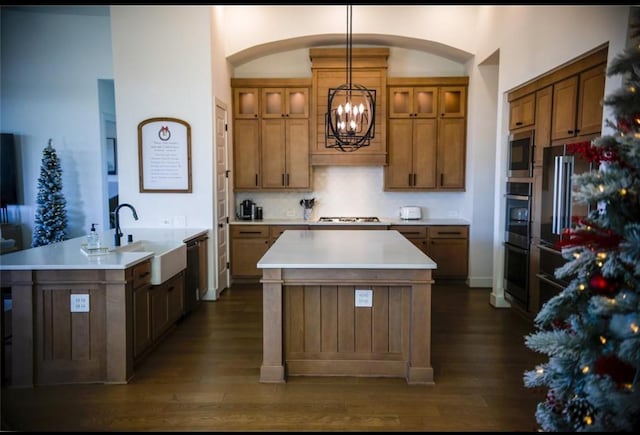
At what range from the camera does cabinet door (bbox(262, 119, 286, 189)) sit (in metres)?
5.98

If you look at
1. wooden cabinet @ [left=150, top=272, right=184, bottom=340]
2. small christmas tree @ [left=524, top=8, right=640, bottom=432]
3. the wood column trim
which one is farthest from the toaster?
small christmas tree @ [left=524, top=8, right=640, bottom=432]

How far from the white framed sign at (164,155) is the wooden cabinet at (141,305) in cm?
189

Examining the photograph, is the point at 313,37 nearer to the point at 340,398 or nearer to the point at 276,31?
the point at 276,31

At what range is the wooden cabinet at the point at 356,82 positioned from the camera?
5836 mm

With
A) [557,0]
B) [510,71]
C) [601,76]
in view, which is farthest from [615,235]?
[510,71]

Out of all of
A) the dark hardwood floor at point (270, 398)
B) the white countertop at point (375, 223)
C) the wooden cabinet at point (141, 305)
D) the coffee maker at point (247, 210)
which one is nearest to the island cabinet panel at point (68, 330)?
the dark hardwood floor at point (270, 398)

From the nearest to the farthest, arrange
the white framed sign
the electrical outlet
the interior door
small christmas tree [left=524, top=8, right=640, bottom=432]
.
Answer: small christmas tree [left=524, top=8, right=640, bottom=432] < the white framed sign < the electrical outlet < the interior door

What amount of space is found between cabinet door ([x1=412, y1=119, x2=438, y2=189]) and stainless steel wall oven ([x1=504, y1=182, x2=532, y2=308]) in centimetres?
148

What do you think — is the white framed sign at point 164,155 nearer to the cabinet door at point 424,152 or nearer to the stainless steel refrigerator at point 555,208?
the cabinet door at point 424,152

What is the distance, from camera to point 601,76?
3.06m

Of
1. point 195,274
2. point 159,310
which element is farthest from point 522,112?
point 159,310

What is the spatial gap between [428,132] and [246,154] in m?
2.58

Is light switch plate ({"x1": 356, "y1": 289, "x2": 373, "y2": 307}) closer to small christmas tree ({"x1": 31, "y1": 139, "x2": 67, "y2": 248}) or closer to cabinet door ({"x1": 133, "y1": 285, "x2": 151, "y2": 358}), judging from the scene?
cabinet door ({"x1": 133, "y1": 285, "x2": 151, "y2": 358})

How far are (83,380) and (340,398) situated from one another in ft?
6.02
